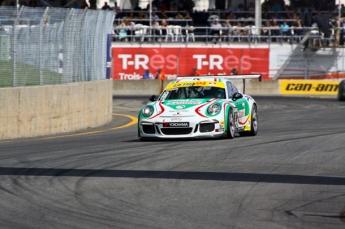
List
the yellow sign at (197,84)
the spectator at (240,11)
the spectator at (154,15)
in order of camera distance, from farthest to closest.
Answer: the spectator at (240,11) → the spectator at (154,15) → the yellow sign at (197,84)

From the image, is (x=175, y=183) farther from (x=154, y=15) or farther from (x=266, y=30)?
(x=154, y=15)

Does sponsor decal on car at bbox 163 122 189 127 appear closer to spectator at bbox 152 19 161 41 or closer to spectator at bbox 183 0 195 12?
spectator at bbox 152 19 161 41

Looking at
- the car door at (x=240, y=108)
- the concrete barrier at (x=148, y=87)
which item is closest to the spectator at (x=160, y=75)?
the concrete barrier at (x=148, y=87)

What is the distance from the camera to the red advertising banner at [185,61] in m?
39.1

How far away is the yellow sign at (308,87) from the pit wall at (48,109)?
719 inches

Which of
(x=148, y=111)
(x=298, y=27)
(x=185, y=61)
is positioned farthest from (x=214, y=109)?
(x=298, y=27)

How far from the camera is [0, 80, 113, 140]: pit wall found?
52.2 ft

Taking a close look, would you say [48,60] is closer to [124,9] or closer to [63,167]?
[63,167]

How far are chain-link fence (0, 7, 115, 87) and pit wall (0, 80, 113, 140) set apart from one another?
261 mm

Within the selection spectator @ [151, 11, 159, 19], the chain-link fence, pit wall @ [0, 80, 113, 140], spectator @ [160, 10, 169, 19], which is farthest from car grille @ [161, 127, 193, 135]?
spectator @ [160, 10, 169, 19]

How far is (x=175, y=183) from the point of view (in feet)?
29.9

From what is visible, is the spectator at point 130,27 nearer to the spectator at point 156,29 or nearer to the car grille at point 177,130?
the spectator at point 156,29

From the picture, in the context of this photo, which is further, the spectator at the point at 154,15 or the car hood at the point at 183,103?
the spectator at the point at 154,15

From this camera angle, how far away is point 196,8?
157ft
